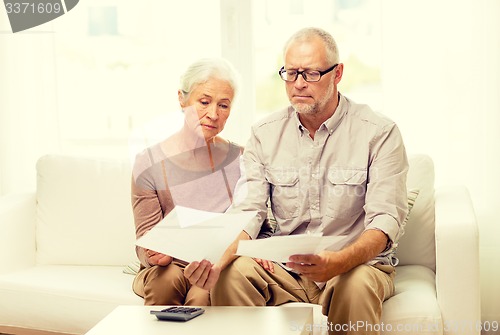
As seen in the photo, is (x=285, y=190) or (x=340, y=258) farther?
(x=285, y=190)

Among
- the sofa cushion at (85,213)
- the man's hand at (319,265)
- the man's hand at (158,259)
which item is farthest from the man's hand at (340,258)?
the sofa cushion at (85,213)

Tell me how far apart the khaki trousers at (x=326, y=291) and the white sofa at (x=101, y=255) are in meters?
0.08

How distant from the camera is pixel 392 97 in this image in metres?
3.46

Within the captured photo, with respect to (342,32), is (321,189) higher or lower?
lower

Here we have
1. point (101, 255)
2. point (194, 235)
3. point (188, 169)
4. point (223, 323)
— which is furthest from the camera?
point (101, 255)

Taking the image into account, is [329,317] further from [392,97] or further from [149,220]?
[392,97]

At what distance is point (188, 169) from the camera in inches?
112

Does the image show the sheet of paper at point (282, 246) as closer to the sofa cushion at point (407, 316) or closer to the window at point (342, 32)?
the sofa cushion at point (407, 316)

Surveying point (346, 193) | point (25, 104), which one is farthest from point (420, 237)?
point (25, 104)

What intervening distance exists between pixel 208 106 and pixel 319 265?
746 millimetres

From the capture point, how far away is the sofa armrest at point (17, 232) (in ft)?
10.7

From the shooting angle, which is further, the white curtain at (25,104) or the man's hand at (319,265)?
the white curtain at (25,104)

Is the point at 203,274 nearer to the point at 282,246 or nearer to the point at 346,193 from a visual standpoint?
the point at 282,246

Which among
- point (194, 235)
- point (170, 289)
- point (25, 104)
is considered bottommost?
point (170, 289)
